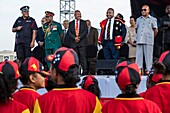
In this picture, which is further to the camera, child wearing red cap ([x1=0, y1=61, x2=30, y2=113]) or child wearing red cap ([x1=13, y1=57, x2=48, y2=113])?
child wearing red cap ([x1=13, y1=57, x2=48, y2=113])

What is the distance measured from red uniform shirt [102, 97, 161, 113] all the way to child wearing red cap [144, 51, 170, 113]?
68 centimetres

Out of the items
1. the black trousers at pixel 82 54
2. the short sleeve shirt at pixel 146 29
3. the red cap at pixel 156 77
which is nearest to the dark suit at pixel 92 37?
the black trousers at pixel 82 54

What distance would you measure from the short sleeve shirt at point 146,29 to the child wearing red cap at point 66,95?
5.83 m

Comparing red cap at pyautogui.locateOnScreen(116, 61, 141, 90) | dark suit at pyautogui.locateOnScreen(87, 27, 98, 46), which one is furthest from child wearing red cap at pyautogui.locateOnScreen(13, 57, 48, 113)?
dark suit at pyautogui.locateOnScreen(87, 27, 98, 46)

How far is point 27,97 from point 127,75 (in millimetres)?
1243

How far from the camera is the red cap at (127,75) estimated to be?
3.48 meters

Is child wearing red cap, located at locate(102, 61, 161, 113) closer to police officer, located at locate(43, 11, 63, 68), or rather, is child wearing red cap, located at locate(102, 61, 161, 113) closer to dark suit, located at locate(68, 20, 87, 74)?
dark suit, located at locate(68, 20, 87, 74)

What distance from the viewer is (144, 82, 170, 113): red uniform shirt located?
399 cm

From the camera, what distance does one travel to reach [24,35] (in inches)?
421

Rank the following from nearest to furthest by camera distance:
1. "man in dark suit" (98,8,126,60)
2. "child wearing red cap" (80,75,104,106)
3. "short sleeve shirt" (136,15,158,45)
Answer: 1. "child wearing red cap" (80,75,104,106)
2. "short sleeve shirt" (136,15,158,45)
3. "man in dark suit" (98,8,126,60)

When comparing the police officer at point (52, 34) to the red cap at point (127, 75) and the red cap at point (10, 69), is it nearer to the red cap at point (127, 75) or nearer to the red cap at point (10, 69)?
the red cap at point (10, 69)

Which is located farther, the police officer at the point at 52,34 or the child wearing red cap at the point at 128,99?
the police officer at the point at 52,34

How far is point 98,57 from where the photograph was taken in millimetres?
11305

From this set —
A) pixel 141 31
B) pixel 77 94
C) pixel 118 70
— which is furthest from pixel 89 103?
pixel 141 31
